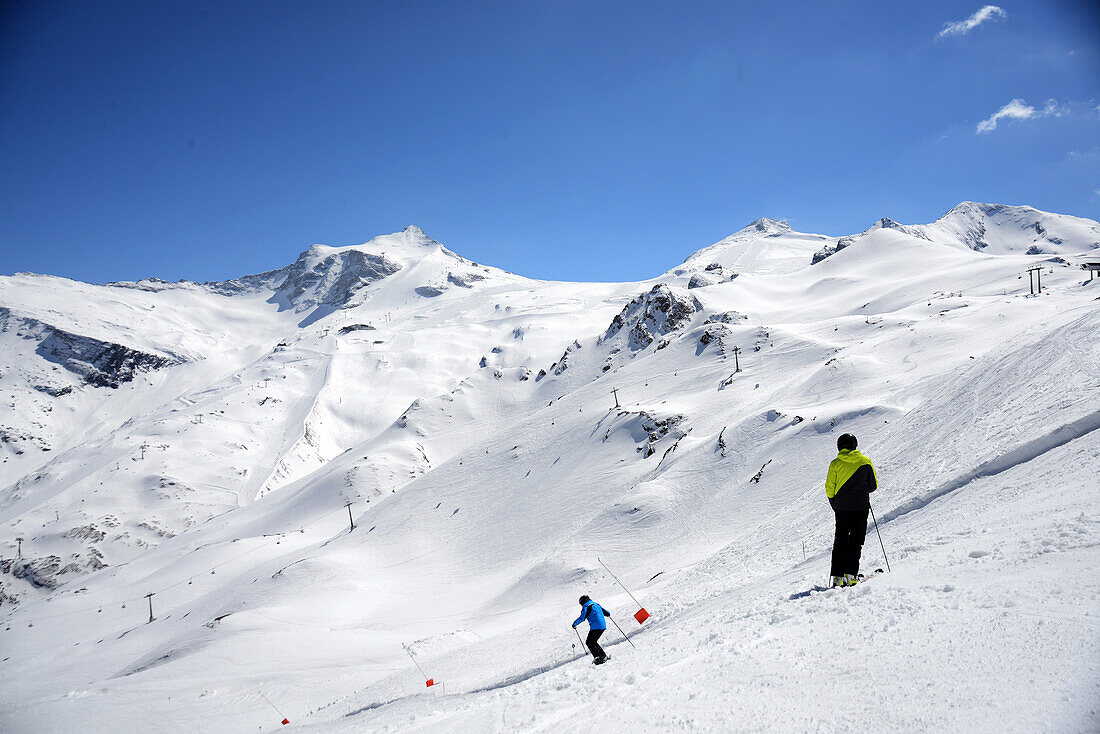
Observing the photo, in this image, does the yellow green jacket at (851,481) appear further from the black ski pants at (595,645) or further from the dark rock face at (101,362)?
the dark rock face at (101,362)

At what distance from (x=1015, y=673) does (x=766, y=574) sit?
7.36 meters

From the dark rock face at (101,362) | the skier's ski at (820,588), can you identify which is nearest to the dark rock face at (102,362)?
the dark rock face at (101,362)

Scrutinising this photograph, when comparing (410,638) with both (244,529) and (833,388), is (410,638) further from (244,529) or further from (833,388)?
(244,529)

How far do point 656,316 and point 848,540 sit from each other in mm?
77895

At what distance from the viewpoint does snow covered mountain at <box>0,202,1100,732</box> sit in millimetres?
6258

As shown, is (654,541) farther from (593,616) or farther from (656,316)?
(656,316)

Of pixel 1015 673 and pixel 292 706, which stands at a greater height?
pixel 1015 673

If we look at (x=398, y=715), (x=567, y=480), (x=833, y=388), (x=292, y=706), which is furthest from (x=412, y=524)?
(x=398, y=715)

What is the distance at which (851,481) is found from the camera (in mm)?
8406

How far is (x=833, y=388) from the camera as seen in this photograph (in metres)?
38.3

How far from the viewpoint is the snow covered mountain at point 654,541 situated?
6.26 m

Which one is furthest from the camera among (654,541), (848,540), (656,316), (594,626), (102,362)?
(102,362)

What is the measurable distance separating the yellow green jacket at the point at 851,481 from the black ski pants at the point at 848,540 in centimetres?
12

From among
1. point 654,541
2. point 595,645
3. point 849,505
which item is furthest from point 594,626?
point 654,541
